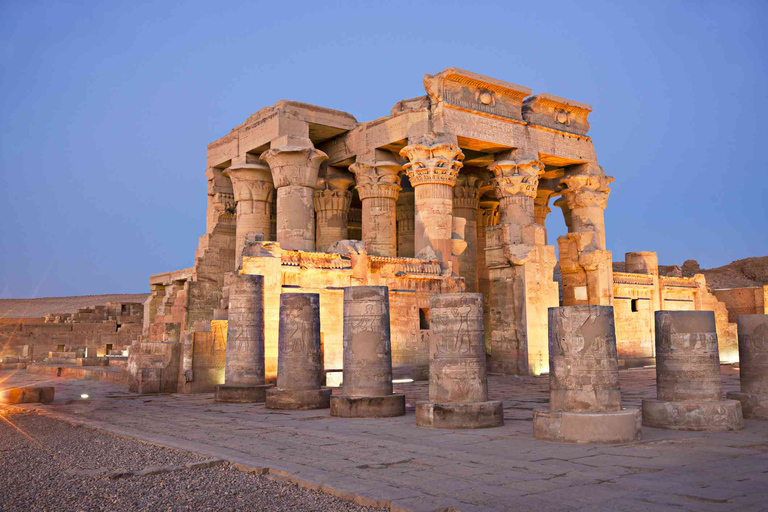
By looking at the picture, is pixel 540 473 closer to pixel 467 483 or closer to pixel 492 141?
pixel 467 483

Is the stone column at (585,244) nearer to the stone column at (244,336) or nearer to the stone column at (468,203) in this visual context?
the stone column at (468,203)

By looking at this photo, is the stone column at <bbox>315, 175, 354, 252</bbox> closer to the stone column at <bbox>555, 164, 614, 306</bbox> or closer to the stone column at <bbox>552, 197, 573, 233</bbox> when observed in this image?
the stone column at <bbox>555, 164, 614, 306</bbox>

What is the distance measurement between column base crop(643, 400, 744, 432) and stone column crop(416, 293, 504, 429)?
6.81 feet

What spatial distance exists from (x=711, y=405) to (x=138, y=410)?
8.85 metres

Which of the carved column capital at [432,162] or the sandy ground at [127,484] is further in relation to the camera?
the carved column capital at [432,162]

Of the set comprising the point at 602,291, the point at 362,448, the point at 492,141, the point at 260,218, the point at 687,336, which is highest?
the point at 492,141

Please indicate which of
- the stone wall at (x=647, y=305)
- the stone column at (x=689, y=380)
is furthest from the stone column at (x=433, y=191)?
the stone column at (x=689, y=380)

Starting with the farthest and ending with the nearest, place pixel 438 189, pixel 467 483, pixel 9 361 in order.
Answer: pixel 9 361
pixel 438 189
pixel 467 483

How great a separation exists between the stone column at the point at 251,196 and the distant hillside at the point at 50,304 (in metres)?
39.2

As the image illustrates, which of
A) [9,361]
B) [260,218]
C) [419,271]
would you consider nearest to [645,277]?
[419,271]

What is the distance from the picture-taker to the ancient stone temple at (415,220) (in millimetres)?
17781

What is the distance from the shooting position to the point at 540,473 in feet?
19.6

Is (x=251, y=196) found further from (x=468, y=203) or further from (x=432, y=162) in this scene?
(x=468, y=203)

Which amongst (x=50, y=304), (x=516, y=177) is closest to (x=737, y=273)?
(x=516, y=177)
